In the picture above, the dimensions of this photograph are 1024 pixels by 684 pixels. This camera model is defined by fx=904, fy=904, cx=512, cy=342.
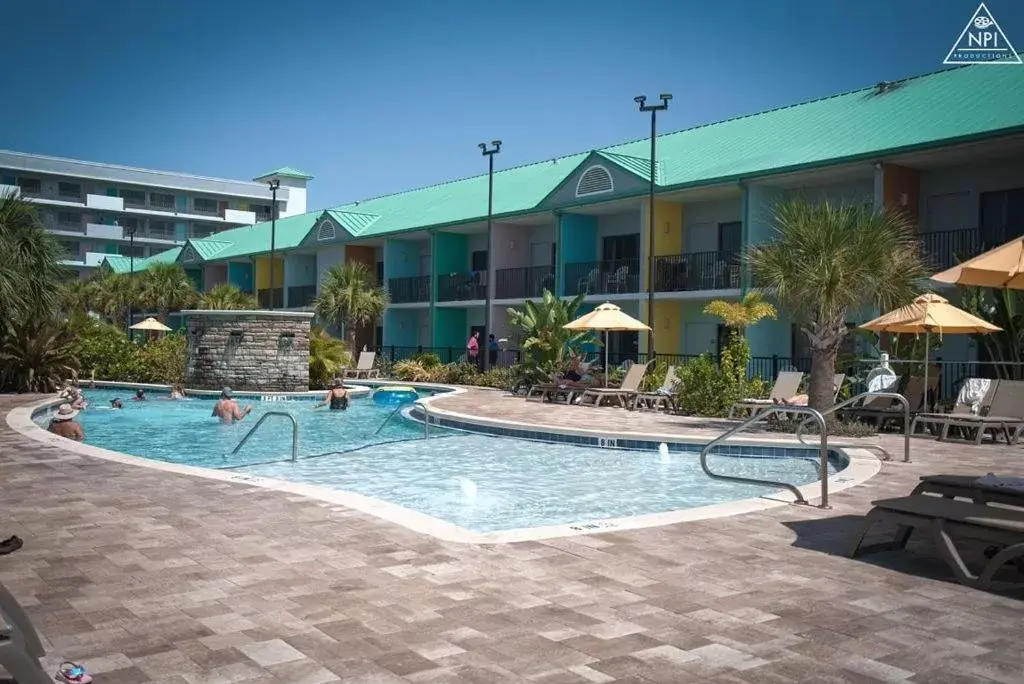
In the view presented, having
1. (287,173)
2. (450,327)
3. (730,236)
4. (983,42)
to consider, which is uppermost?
(287,173)

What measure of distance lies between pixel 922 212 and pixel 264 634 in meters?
21.0

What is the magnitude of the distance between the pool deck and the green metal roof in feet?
273

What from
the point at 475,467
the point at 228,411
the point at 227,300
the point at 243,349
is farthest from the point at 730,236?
the point at 227,300

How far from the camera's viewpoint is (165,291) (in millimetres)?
45031

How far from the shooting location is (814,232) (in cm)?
1342

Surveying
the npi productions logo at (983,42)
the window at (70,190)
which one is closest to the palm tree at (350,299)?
the npi productions logo at (983,42)

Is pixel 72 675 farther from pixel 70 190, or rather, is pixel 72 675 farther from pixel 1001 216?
pixel 70 190

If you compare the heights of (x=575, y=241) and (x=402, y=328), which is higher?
(x=575, y=241)

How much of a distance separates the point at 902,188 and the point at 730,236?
5.64m

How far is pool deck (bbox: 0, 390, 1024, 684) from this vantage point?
154 inches

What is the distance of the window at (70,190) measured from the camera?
73375mm

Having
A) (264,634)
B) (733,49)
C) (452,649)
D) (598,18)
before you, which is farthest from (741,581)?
(733,49)

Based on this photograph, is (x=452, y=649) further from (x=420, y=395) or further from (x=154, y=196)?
(x=154, y=196)

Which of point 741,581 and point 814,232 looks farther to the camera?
point 814,232
